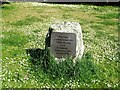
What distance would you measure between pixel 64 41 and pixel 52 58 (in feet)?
3.26

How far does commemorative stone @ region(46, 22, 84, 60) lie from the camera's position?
614 inches

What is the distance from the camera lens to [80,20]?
91.0 feet

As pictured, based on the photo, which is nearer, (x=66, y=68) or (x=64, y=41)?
(x=66, y=68)

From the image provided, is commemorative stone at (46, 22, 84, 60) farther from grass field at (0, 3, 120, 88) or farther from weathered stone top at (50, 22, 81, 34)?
grass field at (0, 3, 120, 88)

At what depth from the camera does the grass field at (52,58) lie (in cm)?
1481

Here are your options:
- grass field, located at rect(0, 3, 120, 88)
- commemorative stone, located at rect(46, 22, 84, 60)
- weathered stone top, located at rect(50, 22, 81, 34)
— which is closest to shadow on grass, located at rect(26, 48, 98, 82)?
grass field, located at rect(0, 3, 120, 88)

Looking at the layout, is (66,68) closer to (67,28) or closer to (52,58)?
(52,58)

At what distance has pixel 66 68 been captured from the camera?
15.2 meters

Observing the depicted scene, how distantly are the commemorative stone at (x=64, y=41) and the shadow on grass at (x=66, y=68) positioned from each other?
38 centimetres


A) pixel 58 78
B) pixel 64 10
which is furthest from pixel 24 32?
pixel 64 10

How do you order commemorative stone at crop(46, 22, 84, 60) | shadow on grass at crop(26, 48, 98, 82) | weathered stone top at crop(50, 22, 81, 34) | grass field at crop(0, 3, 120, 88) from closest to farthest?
grass field at crop(0, 3, 120, 88)
shadow on grass at crop(26, 48, 98, 82)
commemorative stone at crop(46, 22, 84, 60)
weathered stone top at crop(50, 22, 81, 34)

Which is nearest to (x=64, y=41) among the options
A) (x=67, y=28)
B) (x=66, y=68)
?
(x=67, y=28)

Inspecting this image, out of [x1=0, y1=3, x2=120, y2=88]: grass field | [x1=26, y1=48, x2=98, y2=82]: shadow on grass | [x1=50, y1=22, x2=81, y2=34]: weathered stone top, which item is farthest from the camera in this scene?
[x1=50, y1=22, x2=81, y2=34]: weathered stone top

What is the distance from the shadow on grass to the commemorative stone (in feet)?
1.23
